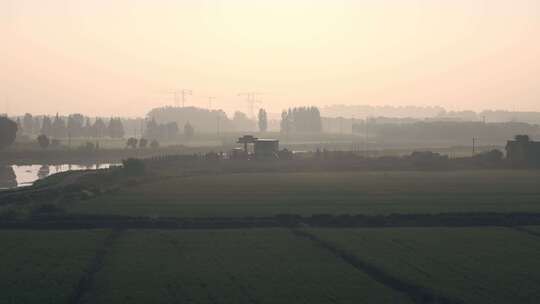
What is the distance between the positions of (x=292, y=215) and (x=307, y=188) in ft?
45.9

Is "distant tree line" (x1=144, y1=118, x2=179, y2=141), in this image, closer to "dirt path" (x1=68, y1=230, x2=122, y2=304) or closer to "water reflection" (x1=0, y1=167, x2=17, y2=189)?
"water reflection" (x1=0, y1=167, x2=17, y2=189)

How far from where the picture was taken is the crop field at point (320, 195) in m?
34.9

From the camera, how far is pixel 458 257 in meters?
23.1

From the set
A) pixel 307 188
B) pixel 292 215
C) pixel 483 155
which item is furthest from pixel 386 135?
pixel 292 215

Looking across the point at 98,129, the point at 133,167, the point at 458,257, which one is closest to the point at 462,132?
the point at 98,129

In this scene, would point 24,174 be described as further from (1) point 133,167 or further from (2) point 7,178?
(1) point 133,167

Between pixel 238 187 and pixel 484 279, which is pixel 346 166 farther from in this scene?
pixel 484 279

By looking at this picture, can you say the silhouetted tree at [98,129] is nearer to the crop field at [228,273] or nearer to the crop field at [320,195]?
the crop field at [320,195]

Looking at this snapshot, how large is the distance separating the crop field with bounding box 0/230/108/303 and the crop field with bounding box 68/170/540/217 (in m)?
6.52

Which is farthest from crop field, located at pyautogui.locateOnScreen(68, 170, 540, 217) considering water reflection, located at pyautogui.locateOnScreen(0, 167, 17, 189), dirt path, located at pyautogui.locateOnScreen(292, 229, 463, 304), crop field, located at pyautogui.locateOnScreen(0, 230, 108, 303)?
water reflection, located at pyautogui.locateOnScreen(0, 167, 17, 189)

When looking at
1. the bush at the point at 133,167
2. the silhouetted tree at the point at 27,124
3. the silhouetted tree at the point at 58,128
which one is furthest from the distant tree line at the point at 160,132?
the bush at the point at 133,167

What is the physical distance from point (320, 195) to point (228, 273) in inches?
847

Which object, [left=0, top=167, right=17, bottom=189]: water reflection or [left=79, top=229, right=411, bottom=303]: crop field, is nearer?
[left=79, top=229, right=411, bottom=303]: crop field

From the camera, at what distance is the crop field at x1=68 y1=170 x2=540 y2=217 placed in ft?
114
